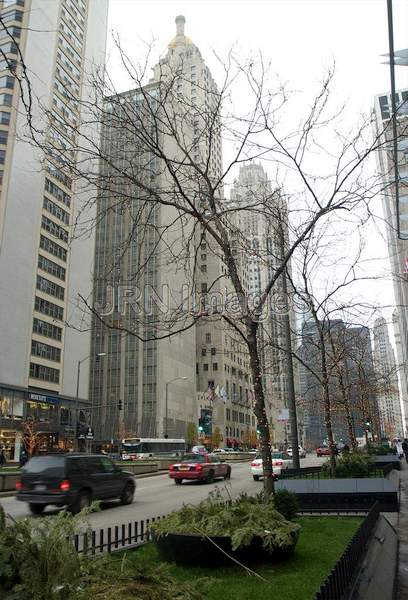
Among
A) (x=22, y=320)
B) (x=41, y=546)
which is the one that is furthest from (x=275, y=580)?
(x=22, y=320)

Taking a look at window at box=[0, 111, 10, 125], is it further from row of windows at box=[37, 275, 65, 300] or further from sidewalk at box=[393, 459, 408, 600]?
sidewalk at box=[393, 459, 408, 600]

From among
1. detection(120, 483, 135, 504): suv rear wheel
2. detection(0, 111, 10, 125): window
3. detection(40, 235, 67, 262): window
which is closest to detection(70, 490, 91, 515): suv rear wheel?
detection(120, 483, 135, 504): suv rear wheel

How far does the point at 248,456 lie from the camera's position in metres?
72.2

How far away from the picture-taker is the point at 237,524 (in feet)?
23.1

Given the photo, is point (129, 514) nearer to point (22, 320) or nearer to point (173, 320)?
point (173, 320)

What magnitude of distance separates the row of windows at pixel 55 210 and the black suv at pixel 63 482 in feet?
189

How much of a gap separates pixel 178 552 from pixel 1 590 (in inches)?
163

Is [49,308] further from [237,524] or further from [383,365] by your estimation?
[237,524]

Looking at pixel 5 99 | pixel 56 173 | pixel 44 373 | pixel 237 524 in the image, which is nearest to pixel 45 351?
pixel 44 373

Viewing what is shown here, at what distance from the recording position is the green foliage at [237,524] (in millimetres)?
6672

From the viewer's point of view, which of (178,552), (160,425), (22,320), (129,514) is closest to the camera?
(178,552)

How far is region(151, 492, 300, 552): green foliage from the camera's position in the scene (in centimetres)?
667

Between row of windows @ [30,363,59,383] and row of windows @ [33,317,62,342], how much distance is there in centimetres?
430

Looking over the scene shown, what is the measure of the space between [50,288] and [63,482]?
57726 millimetres
